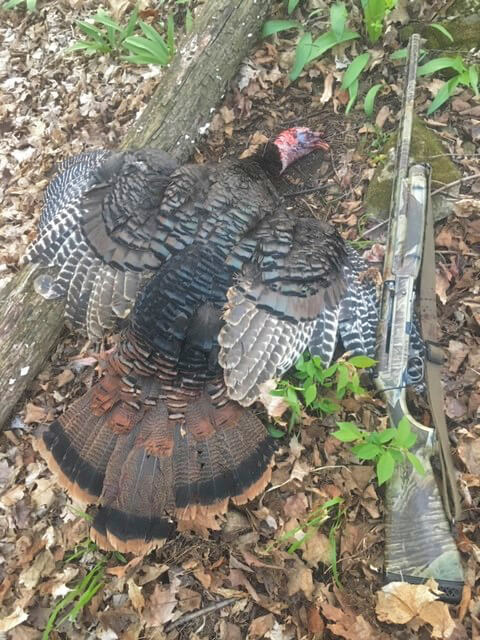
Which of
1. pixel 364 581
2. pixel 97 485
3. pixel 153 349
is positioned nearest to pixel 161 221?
pixel 153 349

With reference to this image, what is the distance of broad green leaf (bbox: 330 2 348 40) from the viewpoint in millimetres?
4266

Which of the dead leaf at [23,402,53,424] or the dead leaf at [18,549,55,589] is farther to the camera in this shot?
the dead leaf at [23,402,53,424]

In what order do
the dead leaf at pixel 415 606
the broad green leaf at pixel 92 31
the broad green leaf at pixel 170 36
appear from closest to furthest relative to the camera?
the dead leaf at pixel 415 606 < the broad green leaf at pixel 170 36 < the broad green leaf at pixel 92 31

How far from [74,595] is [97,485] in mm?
671

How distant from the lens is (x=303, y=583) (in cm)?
282

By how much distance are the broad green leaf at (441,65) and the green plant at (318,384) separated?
2612mm

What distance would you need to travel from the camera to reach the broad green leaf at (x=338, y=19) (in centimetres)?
427

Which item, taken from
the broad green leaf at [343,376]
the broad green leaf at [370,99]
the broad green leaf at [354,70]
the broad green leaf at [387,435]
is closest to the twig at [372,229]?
the broad green leaf at [370,99]

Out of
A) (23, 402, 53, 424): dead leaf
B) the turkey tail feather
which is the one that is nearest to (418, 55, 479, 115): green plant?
the turkey tail feather

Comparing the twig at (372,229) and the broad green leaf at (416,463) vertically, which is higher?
the twig at (372,229)

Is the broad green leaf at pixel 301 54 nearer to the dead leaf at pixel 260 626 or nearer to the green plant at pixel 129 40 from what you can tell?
the green plant at pixel 129 40

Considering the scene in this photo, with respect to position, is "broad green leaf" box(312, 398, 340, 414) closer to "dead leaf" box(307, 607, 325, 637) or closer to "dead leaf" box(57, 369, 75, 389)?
"dead leaf" box(307, 607, 325, 637)

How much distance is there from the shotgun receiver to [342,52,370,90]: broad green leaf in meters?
0.50

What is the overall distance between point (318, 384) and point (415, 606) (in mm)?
1315
